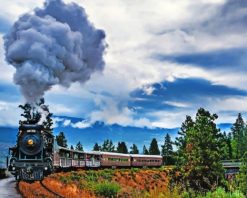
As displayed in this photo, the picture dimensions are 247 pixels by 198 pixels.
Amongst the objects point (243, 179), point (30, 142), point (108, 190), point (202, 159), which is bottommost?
point (108, 190)

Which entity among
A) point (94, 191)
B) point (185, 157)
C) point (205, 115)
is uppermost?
point (205, 115)

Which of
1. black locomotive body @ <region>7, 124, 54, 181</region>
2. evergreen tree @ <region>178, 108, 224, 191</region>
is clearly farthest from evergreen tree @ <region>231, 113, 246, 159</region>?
black locomotive body @ <region>7, 124, 54, 181</region>

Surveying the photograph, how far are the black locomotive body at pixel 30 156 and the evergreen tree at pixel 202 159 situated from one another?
885 centimetres

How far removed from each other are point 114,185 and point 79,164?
3176cm

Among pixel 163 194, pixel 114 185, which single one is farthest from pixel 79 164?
pixel 163 194

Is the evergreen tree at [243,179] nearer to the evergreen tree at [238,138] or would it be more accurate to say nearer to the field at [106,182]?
the field at [106,182]

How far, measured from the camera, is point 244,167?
34156mm

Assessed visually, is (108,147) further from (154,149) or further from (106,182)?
(106,182)

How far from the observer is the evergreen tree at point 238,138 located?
386 ft

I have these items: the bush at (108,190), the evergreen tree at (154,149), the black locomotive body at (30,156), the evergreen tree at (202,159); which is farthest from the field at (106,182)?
the evergreen tree at (154,149)

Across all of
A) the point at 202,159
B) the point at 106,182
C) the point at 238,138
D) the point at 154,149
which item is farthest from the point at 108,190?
the point at 154,149

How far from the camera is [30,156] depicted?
2939cm

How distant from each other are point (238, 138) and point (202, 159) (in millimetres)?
95429

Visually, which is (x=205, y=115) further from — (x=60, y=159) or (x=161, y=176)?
(x=161, y=176)
